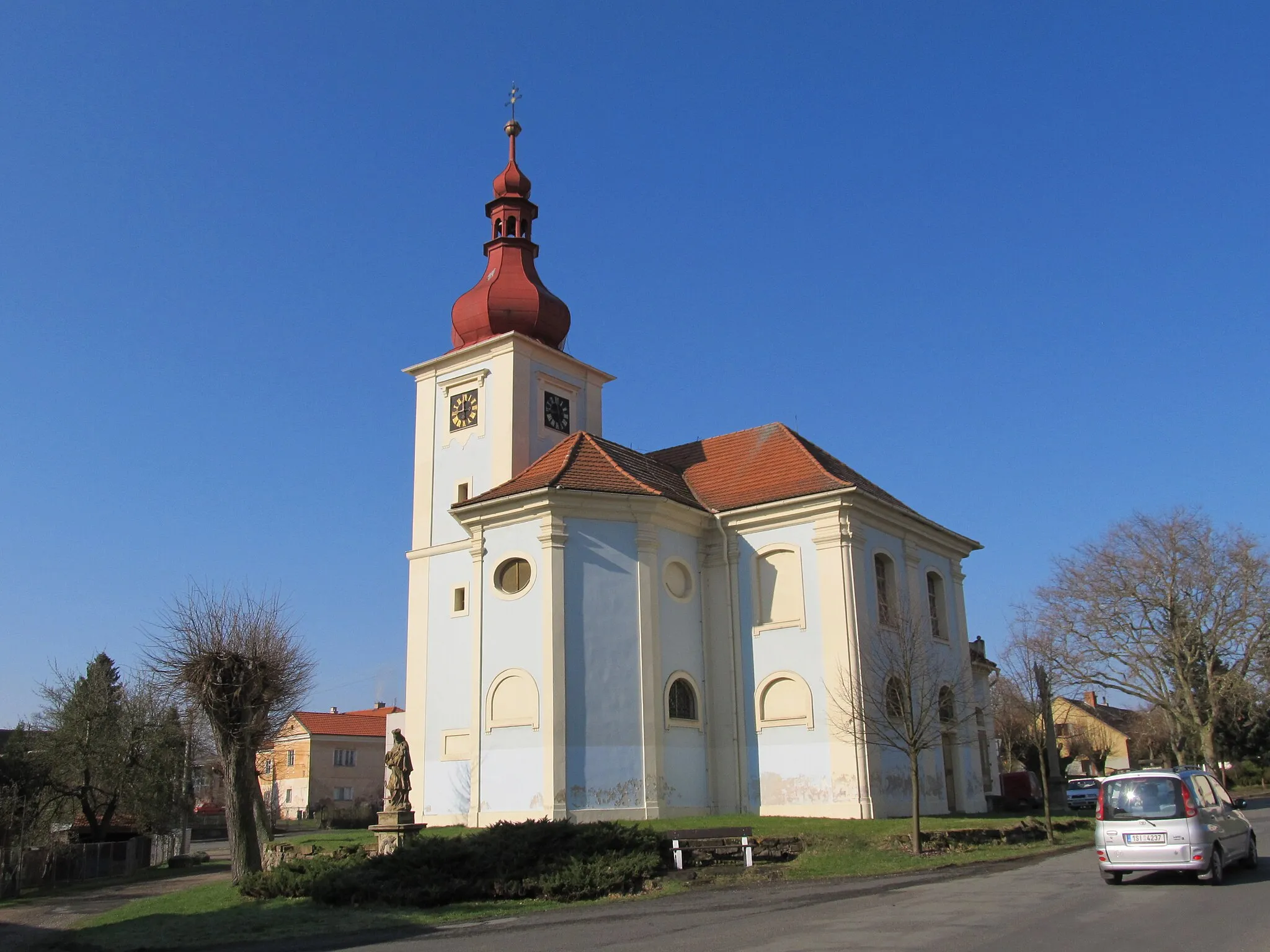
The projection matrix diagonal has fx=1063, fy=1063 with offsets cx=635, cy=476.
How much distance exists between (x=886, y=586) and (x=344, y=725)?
46.5 metres

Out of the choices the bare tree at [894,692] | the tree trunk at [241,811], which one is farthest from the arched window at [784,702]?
the tree trunk at [241,811]

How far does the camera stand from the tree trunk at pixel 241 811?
75.6 ft

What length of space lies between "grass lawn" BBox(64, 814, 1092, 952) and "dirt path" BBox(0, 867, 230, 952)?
84cm

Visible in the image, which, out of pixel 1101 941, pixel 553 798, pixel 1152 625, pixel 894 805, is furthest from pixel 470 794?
pixel 1152 625

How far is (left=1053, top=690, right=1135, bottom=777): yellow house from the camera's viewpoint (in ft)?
245

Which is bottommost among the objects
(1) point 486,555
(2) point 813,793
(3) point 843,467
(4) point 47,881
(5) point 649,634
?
(4) point 47,881

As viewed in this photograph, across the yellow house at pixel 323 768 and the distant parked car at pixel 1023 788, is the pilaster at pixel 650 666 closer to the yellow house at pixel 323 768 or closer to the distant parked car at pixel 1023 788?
the distant parked car at pixel 1023 788

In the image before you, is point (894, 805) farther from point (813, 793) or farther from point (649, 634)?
point (649, 634)

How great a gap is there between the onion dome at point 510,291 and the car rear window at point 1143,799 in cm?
2203

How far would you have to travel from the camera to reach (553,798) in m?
23.9

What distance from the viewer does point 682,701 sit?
2698 centimetres

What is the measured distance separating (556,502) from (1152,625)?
90.2 feet

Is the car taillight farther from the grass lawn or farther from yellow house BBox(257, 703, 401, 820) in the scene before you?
yellow house BBox(257, 703, 401, 820)

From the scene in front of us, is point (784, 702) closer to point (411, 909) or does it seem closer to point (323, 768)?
point (411, 909)
